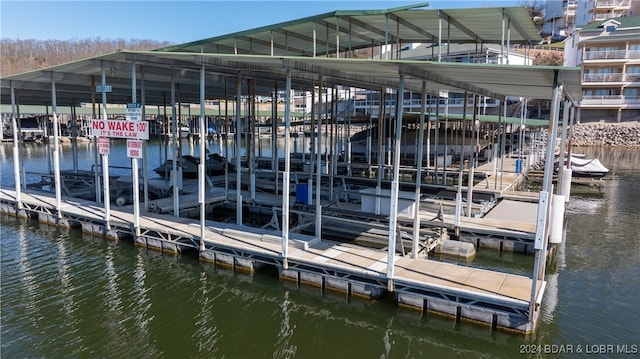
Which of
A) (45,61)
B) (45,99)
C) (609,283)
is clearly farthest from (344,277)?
(45,61)

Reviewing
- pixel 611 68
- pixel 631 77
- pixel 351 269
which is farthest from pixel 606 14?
pixel 351 269

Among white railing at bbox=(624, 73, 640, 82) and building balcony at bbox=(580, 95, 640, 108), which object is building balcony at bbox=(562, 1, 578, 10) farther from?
building balcony at bbox=(580, 95, 640, 108)

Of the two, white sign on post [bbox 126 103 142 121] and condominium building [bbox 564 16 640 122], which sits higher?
condominium building [bbox 564 16 640 122]

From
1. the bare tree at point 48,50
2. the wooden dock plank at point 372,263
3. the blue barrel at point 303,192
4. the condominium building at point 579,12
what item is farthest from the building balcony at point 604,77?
the bare tree at point 48,50

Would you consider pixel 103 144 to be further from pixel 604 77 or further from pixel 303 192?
pixel 604 77

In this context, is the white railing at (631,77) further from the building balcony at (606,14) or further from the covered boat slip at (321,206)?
the covered boat slip at (321,206)

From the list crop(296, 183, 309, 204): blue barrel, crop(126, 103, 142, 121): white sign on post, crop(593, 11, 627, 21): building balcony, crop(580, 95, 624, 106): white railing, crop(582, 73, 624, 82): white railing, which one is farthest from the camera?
crop(593, 11, 627, 21): building balcony

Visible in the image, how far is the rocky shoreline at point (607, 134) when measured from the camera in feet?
174

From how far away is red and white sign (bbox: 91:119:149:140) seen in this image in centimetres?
1261

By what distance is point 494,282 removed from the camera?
923cm

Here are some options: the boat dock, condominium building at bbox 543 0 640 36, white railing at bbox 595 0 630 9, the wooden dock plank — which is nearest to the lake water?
the boat dock

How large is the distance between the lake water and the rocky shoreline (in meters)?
47.6

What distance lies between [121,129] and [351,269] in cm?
806

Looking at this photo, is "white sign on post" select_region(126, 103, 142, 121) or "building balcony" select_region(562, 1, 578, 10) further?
"building balcony" select_region(562, 1, 578, 10)
